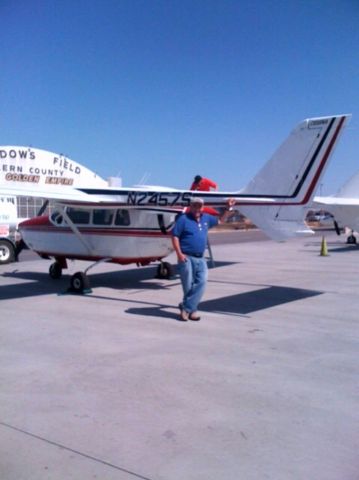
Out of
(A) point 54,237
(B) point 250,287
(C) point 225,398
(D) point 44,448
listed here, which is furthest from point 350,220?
(D) point 44,448

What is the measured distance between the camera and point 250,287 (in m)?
11.4

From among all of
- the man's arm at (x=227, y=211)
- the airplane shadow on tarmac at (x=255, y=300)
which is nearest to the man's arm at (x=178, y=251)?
the airplane shadow on tarmac at (x=255, y=300)

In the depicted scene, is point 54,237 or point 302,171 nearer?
point 302,171

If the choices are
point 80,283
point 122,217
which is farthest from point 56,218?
point 80,283

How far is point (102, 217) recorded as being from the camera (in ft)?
37.4

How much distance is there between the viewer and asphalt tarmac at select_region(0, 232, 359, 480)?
3510mm

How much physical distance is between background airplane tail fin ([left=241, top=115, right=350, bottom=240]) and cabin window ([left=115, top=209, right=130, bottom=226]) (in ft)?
8.41

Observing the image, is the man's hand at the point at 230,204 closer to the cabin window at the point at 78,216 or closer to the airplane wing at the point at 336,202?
the cabin window at the point at 78,216

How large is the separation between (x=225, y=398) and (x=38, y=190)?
297 inches

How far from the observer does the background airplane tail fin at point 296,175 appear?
31.6ft

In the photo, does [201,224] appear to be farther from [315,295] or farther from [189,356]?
[315,295]

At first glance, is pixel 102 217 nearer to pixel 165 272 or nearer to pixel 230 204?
pixel 165 272

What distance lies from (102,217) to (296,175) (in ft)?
14.0

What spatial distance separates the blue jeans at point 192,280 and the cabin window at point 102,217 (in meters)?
3.86
